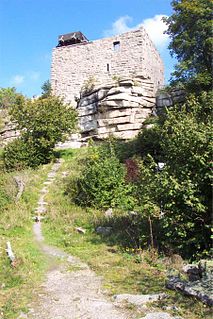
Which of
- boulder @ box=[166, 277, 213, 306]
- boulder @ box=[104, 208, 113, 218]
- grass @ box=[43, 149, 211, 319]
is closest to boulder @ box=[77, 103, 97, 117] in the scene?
grass @ box=[43, 149, 211, 319]

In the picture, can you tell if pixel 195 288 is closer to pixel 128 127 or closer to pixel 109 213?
pixel 109 213

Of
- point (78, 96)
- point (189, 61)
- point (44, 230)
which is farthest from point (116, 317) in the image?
point (78, 96)

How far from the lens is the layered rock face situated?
2205 cm

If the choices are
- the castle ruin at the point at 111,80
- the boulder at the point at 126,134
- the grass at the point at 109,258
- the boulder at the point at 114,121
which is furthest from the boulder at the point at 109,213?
the boulder at the point at 114,121

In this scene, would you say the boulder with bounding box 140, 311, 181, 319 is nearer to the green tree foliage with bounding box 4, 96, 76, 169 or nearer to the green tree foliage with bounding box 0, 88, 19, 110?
the green tree foliage with bounding box 4, 96, 76, 169

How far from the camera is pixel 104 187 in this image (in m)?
13.0

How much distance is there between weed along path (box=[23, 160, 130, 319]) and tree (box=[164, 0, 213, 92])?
12412 millimetres

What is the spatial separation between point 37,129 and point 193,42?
32.6ft

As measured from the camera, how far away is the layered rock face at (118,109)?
2205 centimetres

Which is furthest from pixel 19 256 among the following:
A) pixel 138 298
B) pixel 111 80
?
pixel 111 80

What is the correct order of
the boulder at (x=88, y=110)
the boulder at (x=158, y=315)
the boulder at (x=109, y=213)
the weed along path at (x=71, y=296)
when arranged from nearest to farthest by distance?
the boulder at (x=158, y=315)
the weed along path at (x=71, y=296)
the boulder at (x=109, y=213)
the boulder at (x=88, y=110)

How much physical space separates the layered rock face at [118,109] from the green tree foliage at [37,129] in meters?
2.64

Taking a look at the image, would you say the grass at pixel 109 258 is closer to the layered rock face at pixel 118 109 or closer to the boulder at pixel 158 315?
the boulder at pixel 158 315

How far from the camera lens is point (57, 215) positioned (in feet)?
39.8
